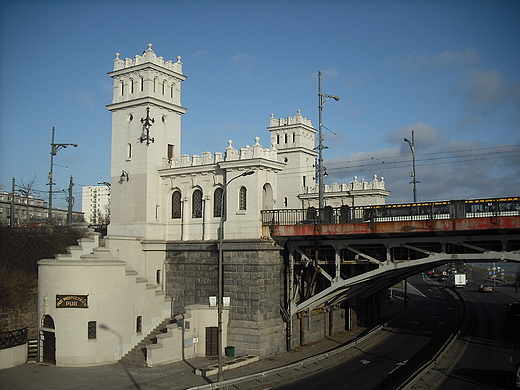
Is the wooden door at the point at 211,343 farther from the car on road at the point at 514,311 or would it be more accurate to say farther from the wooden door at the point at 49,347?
the car on road at the point at 514,311

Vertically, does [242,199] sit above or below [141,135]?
below

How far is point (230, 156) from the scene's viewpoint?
112ft

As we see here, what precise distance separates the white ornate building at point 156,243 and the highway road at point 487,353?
1141cm

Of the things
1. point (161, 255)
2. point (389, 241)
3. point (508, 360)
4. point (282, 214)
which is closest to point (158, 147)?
point (161, 255)

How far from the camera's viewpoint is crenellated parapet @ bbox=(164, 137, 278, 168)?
33.3 m

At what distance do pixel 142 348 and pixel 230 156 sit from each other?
43.5ft

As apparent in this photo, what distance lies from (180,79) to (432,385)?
27.6 m

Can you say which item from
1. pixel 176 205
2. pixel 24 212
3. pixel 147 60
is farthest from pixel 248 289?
pixel 24 212

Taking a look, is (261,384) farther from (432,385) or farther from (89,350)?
(89,350)

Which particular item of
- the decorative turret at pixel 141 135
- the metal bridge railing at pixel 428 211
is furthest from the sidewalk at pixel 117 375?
the decorative turret at pixel 141 135

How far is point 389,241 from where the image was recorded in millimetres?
30484

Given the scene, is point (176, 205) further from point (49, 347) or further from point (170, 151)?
point (49, 347)

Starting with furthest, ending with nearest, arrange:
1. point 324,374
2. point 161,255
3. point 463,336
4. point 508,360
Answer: point 463,336
point 161,255
point 508,360
point 324,374

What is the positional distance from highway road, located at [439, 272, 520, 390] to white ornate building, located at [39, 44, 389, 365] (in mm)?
11407
